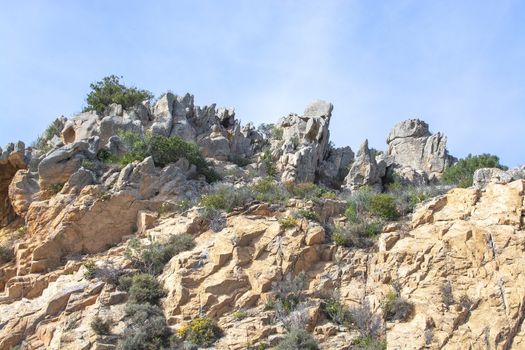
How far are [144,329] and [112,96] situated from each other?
17.0 meters

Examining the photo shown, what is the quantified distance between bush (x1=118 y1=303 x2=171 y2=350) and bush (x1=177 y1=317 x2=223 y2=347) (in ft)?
1.65

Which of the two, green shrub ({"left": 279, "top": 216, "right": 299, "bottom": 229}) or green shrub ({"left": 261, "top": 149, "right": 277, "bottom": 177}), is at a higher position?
green shrub ({"left": 261, "top": 149, "right": 277, "bottom": 177})

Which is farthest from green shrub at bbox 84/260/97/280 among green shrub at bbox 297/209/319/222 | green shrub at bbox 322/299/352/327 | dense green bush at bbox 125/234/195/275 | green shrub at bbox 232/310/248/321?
green shrub at bbox 322/299/352/327

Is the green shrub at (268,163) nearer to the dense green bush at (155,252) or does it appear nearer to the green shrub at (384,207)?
the green shrub at (384,207)

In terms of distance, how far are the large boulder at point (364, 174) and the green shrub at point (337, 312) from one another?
9.74m

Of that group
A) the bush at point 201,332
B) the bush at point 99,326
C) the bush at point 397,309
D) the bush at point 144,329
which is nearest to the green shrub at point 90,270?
the bush at point 144,329

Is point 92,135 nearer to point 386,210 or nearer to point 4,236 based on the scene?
point 4,236

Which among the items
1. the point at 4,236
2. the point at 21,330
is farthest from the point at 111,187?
the point at 21,330

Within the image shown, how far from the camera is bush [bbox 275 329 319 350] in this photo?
54.8 ft

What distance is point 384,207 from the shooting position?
21844 millimetres

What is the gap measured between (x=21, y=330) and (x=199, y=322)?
5203mm

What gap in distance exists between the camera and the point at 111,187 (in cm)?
2280

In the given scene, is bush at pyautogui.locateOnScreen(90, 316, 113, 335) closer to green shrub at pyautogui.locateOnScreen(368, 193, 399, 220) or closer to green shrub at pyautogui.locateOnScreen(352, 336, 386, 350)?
green shrub at pyautogui.locateOnScreen(352, 336, 386, 350)

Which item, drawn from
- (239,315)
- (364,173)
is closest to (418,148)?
(364,173)
